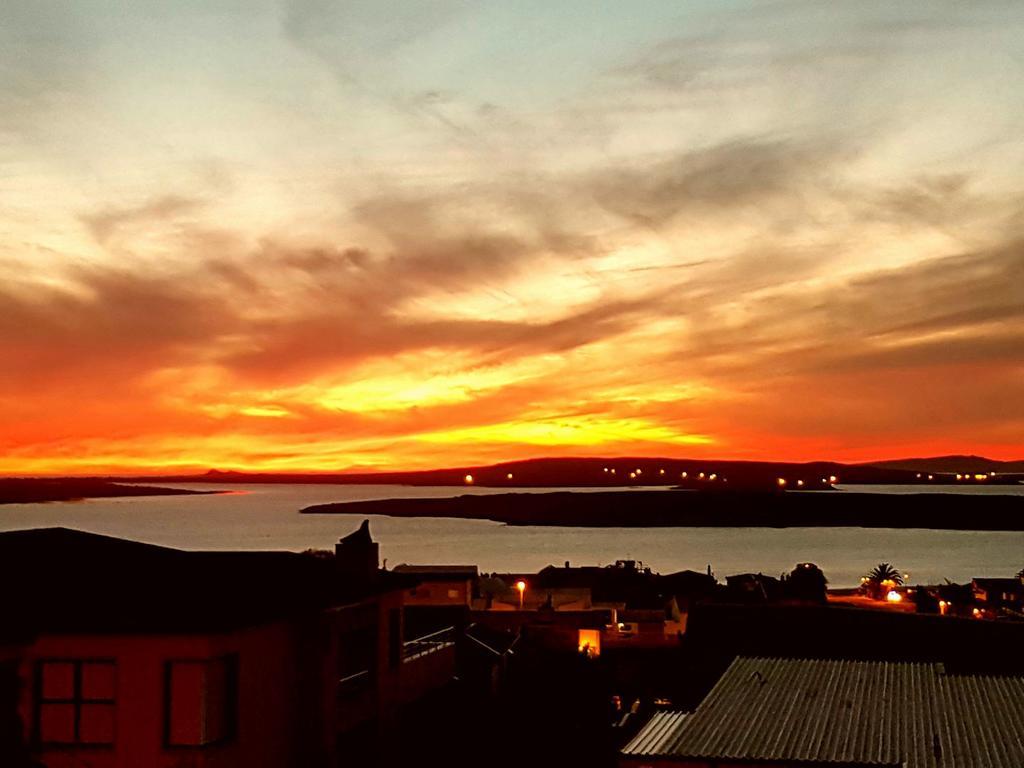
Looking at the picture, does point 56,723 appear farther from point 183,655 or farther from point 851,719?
point 851,719

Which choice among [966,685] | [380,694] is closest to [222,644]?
[380,694]

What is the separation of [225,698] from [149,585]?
6.39 ft

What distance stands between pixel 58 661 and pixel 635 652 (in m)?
38.8

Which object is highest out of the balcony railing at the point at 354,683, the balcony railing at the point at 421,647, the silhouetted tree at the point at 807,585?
the balcony railing at the point at 354,683

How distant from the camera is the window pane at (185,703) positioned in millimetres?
14219

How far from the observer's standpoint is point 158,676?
1420 cm

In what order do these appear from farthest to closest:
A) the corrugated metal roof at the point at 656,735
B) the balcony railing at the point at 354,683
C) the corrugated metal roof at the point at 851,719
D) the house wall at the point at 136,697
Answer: the balcony railing at the point at 354,683, the house wall at the point at 136,697, the corrugated metal roof at the point at 656,735, the corrugated metal roof at the point at 851,719

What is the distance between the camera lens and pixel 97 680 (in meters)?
14.4

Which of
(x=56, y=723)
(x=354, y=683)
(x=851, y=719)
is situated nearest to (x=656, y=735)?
(x=851, y=719)

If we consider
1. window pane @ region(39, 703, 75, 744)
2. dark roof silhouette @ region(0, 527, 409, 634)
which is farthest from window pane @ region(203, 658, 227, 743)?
window pane @ region(39, 703, 75, 744)

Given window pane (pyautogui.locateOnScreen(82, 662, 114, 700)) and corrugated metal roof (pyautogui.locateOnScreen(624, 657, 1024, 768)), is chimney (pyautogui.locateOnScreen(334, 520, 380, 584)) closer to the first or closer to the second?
window pane (pyautogui.locateOnScreen(82, 662, 114, 700))

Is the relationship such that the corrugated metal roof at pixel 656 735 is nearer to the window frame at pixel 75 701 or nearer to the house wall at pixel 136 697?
the house wall at pixel 136 697

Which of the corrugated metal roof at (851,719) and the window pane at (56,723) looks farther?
the window pane at (56,723)

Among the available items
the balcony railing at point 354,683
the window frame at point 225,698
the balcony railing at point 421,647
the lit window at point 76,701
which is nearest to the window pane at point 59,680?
the lit window at point 76,701
